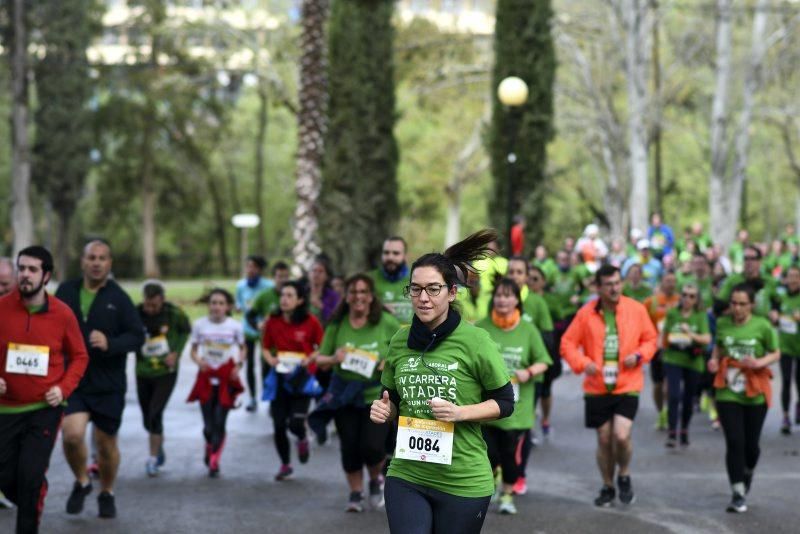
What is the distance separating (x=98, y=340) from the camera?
27.3ft

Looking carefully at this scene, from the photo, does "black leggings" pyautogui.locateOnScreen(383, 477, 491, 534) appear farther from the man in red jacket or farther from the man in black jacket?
the man in black jacket

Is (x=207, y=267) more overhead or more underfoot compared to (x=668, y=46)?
more underfoot

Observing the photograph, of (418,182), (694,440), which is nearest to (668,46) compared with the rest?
(418,182)

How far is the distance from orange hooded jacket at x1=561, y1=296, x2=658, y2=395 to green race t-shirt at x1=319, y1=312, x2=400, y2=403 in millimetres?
1361

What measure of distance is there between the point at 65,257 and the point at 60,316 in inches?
1515

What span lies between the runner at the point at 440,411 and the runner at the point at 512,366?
3.56m

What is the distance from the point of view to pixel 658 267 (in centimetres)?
1808

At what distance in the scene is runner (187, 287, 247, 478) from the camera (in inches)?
415

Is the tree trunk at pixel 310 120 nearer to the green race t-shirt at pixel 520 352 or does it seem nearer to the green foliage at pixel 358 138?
the green foliage at pixel 358 138

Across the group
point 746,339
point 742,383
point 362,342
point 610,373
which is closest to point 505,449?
point 610,373

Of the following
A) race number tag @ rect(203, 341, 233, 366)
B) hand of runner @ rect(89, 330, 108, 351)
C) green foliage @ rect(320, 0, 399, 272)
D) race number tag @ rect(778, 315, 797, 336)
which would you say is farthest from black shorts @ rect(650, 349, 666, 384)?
green foliage @ rect(320, 0, 399, 272)

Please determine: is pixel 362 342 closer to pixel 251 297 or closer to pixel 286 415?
pixel 286 415

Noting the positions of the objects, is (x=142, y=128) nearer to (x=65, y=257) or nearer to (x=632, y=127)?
(x=65, y=257)

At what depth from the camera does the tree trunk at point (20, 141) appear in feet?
111
